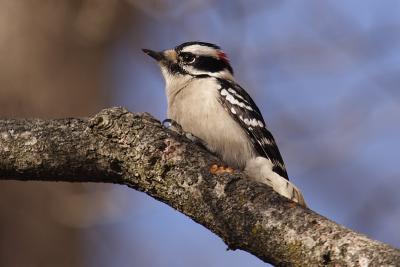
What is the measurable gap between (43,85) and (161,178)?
3.59 meters

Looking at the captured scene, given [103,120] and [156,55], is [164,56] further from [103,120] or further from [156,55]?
[103,120]

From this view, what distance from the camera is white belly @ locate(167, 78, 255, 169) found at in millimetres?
5230

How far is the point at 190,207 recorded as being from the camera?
3.09 meters

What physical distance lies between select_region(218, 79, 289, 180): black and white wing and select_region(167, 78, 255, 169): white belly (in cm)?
5

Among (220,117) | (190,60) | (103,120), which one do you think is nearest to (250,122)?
(220,117)

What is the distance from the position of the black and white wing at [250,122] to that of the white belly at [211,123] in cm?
5

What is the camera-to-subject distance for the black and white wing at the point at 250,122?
5477mm

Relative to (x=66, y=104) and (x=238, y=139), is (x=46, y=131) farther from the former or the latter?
(x=66, y=104)

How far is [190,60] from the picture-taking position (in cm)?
612

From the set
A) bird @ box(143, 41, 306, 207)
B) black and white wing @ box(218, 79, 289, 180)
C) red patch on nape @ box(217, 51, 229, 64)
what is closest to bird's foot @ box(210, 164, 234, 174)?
bird @ box(143, 41, 306, 207)

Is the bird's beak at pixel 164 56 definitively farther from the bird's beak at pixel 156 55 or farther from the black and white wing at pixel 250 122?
the black and white wing at pixel 250 122

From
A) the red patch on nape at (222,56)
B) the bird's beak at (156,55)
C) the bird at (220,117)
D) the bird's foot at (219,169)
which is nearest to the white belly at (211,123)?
the bird at (220,117)

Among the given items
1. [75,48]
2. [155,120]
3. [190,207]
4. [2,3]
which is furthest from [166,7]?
[190,207]

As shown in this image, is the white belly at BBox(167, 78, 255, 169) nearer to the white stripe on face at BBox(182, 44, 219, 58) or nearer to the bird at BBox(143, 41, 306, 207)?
the bird at BBox(143, 41, 306, 207)
